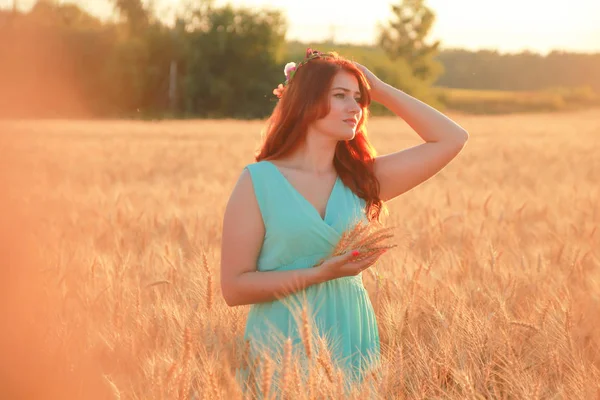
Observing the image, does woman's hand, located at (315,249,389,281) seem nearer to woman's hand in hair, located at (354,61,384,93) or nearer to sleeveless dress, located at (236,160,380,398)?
sleeveless dress, located at (236,160,380,398)

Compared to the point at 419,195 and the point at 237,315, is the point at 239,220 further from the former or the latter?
the point at 419,195

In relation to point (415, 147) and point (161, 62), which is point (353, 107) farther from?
point (161, 62)

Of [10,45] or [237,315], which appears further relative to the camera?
[10,45]

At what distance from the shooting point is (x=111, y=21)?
112 feet

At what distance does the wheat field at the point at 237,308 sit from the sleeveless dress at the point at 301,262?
12 centimetres

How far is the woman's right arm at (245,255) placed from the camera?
2166 millimetres

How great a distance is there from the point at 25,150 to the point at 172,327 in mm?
8899

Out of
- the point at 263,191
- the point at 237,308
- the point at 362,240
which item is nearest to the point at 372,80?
the point at 263,191

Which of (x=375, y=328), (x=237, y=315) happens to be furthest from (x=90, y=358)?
(x=375, y=328)

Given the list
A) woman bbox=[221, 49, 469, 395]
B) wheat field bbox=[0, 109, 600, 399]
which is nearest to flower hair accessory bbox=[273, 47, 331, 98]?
woman bbox=[221, 49, 469, 395]

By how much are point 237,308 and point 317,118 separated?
618 millimetres

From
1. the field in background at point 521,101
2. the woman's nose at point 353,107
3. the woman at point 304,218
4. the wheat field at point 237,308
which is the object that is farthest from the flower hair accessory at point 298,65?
the field in background at point 521,101

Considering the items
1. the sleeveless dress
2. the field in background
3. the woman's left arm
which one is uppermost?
the woman's left arm

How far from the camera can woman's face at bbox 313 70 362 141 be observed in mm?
2240
